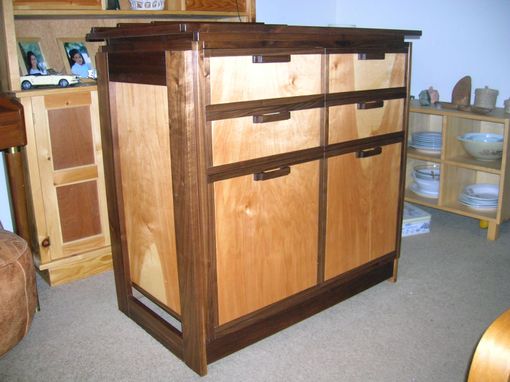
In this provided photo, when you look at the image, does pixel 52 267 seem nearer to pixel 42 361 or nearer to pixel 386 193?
pixel 42 361

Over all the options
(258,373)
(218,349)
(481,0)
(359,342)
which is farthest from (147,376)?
(481,0)

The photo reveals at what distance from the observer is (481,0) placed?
9.51 feet

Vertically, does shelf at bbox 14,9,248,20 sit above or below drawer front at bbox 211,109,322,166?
above

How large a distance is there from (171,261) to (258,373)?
0.44 metres

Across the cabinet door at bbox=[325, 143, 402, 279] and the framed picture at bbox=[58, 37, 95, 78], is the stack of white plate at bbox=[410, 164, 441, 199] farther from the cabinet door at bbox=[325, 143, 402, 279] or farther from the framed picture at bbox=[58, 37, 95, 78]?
the framed picture at bbox=[58, 37, 95, 78]

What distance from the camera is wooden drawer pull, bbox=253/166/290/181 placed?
1638 mm

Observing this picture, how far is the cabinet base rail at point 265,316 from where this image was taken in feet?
5.58

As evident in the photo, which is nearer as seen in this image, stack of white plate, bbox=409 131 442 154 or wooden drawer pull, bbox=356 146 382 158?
wooden drawer pull, bbox=356 146 382 158

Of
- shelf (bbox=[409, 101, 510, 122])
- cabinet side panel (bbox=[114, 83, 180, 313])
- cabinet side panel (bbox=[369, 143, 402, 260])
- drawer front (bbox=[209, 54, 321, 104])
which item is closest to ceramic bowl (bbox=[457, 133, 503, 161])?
shelf (bbox=[409, 101, 510, 122])

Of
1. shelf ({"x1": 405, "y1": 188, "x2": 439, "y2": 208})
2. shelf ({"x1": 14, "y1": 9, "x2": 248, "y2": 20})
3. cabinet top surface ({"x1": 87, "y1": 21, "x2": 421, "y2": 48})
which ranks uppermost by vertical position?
shelf ({"x1": 14, "y1": 9, "x2": 248, "y2": 20})

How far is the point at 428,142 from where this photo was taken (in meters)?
3.00

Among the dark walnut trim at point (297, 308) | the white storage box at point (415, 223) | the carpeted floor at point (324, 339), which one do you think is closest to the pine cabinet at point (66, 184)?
the carpeted floor at point (324, 339)

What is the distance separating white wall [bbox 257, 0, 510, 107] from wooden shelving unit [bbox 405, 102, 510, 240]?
221mm

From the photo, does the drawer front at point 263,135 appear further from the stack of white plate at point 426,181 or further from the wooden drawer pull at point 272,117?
the stack of white plate at point 426,181
